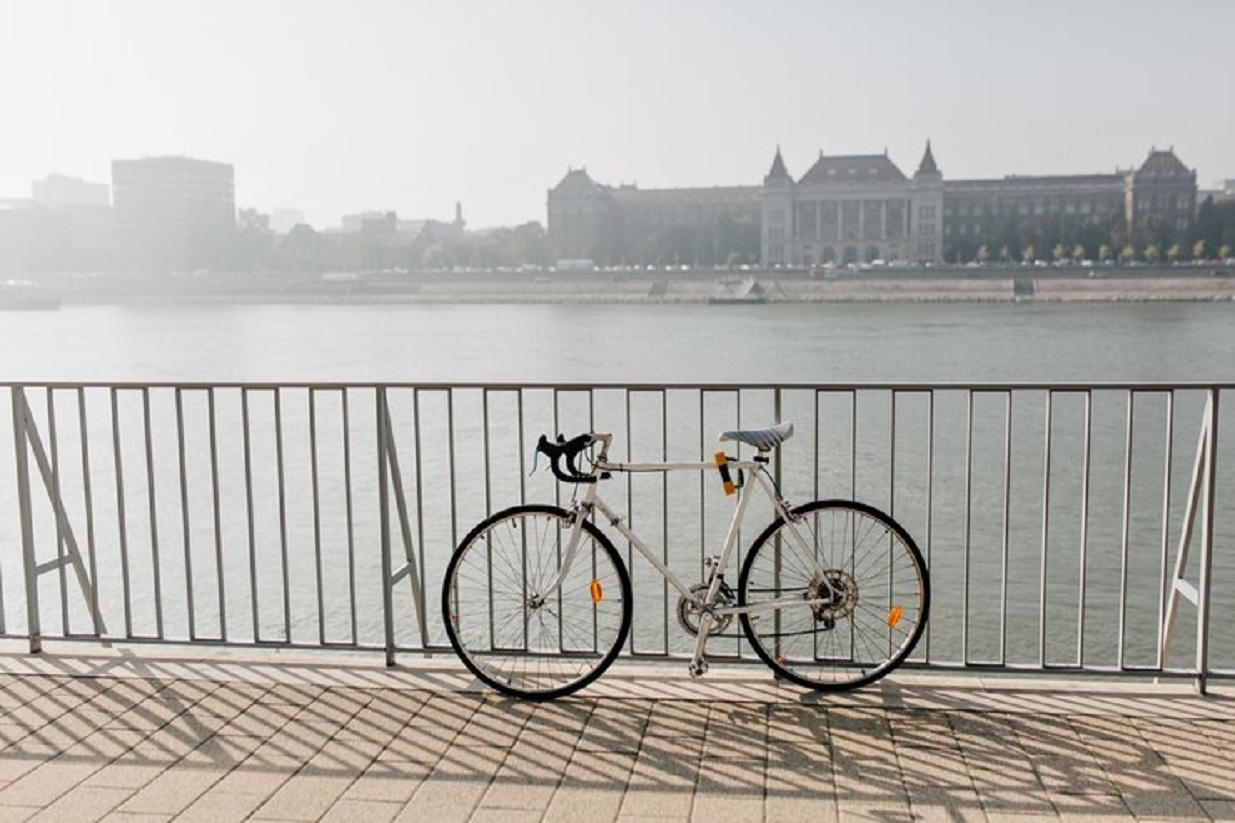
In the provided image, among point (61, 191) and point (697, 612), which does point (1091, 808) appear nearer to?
point (697, 612)

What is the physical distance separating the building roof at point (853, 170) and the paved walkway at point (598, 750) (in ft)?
365

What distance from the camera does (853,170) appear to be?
11288 centimetres

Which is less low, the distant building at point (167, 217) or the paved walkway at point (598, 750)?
the distant building at point (167, 217)

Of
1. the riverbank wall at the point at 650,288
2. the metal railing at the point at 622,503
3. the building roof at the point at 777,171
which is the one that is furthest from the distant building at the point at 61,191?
the metal railing at the point at 622,503

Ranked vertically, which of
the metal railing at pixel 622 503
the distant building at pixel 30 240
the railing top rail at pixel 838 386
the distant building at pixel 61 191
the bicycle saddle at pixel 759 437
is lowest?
the metal railing at pixel 622 503

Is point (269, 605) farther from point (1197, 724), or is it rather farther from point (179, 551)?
point (1197, 724)

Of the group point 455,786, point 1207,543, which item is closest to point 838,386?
point 1207,543

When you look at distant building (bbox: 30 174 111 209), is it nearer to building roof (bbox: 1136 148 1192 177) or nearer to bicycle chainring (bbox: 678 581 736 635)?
building roof (bbox: 1136 148 1192 177)

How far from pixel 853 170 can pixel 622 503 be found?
103039 millimetres

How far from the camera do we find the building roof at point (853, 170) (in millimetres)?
111250

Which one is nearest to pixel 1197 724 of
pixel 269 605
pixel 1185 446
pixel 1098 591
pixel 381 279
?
pixel 1098 591

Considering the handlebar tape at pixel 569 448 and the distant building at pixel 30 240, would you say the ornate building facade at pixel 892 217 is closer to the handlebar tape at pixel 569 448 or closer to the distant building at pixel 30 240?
the distant building at pixel 30 240

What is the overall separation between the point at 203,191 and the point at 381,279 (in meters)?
41.5

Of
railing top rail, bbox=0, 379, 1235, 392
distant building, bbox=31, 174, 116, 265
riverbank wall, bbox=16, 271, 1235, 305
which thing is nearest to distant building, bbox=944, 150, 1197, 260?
riverbank wall, bbox=16, 271, 1235, 305
